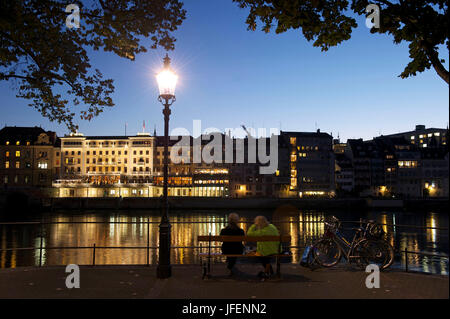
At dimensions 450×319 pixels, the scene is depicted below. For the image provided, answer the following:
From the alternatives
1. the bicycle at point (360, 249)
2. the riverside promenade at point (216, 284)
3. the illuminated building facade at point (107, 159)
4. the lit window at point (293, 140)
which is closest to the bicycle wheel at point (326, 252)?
the bicycle at point (360, 249)

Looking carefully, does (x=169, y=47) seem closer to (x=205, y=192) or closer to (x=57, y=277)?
(x=57, y=277)

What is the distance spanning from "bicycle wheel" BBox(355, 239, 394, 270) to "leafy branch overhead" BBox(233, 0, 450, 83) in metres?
4.39

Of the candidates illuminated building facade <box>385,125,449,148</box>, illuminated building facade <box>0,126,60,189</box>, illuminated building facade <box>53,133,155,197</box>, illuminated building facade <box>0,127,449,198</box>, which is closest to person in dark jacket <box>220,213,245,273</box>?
illuminated building facade <box>0,127,449,198</box>

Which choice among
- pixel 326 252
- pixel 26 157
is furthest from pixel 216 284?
pixel 26 157

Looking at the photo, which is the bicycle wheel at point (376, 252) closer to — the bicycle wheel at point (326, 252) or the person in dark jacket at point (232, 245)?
the bicycle wheel at point (326, 252)

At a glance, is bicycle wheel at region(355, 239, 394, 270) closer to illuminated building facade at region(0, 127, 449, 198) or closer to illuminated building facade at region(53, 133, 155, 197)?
illuminated building facade at region(0, 127, 449, 198)

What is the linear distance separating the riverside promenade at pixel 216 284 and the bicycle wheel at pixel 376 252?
0.32m

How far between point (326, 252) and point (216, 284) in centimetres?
337

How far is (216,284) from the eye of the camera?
875 cm

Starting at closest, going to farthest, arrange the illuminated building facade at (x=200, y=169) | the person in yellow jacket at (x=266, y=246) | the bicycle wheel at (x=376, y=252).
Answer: the person in yellow jacket at (x=266, y=246) < the bicycle wheel at (x=376, y=252) < the illuminated building facade at (x=200, y=169)

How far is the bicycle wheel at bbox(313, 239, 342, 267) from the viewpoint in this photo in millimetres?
10266

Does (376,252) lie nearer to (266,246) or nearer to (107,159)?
(266,246)

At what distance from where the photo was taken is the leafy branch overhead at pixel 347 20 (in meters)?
8.48

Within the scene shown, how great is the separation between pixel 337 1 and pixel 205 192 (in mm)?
105000
